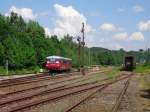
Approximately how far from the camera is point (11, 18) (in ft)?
364

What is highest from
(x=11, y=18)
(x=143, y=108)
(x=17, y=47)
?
(x=11, y=18)

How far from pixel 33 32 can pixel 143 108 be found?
259 ft

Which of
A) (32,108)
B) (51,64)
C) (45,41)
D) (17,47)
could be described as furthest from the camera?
(45,41)

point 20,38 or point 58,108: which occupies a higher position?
point 20,38

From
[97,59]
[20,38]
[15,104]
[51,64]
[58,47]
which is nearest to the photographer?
[15,104]

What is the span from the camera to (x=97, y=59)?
184 m

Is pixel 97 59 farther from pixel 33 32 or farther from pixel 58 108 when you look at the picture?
pixel 58 108

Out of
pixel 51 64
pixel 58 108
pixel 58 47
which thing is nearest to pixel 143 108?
pixel 58 108

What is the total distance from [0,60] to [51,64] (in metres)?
9.28

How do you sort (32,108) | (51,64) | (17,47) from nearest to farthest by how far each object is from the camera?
(32,108) → (51,64) → (17,47)

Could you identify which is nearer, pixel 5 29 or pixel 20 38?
pixel 5 29

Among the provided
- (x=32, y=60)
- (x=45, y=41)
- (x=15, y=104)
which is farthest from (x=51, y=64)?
(x=15, y=104)

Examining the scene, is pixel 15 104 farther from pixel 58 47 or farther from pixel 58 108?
pixel 58 47

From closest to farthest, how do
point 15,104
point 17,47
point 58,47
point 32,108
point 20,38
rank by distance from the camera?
point 32,108
point 15,104
point 17,47
point 20,38
point 58,47
